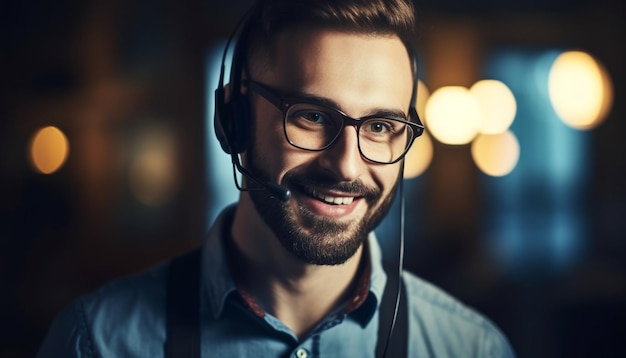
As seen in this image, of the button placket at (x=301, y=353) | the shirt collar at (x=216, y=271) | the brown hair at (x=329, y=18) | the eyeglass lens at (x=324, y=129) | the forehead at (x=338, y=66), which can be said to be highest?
the brown hair at (x=329, y=18)

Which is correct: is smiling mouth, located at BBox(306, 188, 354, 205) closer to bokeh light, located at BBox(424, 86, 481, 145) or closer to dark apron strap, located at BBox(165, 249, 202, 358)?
dark apron strap, located at BBox(165, 249, 202, 358)

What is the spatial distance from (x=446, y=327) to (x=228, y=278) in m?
0.43

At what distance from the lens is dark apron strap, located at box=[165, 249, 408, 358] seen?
101 cm

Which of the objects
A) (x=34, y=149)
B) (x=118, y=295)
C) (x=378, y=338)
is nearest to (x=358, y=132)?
(x=378, y=338)

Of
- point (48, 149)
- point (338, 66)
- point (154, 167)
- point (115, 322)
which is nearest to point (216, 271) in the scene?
point (115, 322)

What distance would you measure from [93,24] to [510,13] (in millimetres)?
3630

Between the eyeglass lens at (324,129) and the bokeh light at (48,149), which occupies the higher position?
the eyeglass lens at (324,129)

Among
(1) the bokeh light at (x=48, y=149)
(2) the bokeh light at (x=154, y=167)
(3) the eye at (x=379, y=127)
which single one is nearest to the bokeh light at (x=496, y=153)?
(2) the bokeh light at (x=154, y=167)

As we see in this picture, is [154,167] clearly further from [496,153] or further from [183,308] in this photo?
[183,308]

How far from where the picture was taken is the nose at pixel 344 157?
932 millimetres

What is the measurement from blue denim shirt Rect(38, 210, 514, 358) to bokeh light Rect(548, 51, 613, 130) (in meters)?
2.64

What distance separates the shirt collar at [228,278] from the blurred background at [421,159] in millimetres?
231

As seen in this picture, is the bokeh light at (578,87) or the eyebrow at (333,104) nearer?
the eyebrow at (333,104)

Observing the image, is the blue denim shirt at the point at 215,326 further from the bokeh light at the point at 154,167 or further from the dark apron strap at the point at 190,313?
the bokeh light at the point at 154,167
